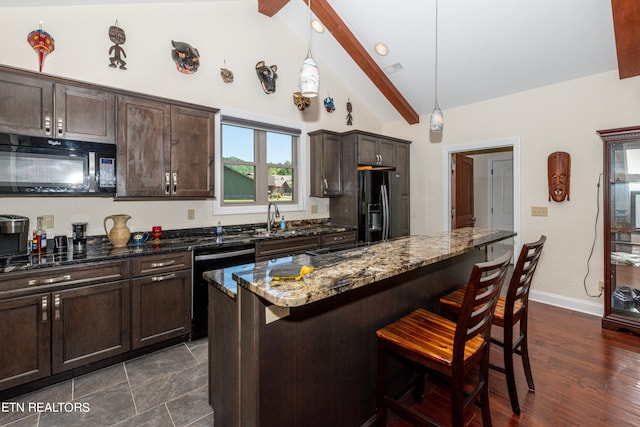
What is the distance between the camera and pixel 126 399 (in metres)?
2.04

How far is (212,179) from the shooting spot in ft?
10.5

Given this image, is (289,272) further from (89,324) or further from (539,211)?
(539,211)

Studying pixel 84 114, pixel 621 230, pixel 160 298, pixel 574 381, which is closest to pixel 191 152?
pixel 84 114

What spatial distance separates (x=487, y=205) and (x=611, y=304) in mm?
3722

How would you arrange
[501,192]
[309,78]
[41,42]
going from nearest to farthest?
1. [309,78]
2. [41,42]
3. [501,192]

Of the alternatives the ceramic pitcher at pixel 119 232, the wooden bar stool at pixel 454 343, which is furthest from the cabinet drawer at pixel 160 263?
the wooden bar stool at pixel 454 343

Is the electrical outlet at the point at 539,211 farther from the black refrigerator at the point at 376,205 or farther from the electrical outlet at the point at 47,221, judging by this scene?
the electrical outlet at the point at 47,221

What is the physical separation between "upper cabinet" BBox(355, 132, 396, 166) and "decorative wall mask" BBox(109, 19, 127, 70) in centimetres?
289

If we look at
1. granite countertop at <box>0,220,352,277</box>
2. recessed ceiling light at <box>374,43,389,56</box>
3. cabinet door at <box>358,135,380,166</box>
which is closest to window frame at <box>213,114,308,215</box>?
granite countertop at <box>0,220,352,277</box>

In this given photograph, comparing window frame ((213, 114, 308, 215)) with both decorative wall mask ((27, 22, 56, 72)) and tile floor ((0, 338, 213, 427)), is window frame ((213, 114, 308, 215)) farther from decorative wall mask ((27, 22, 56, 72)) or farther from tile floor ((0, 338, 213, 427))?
tile floor ((0, 338, 213, 427))

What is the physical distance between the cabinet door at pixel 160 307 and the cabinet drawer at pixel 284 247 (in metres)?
0.77

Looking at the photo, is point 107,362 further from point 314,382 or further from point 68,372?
point 314,382

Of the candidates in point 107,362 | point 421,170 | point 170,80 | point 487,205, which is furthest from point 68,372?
point 487,205

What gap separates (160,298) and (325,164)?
2712 millimetres
